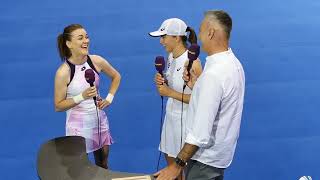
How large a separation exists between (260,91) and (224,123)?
345 cm

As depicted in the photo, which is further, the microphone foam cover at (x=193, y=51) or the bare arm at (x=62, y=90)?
the bare arm at (x=62, y=90)

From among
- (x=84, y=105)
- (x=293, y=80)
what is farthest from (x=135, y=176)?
(x=293, y=80)

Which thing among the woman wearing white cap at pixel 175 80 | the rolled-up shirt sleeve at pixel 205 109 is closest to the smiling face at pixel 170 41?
the woman wearing white cap at pixel 175 80

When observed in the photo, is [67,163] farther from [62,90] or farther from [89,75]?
[62,90]

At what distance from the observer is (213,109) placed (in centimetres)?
254

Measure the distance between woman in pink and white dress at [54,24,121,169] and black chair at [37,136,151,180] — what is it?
0.85 m

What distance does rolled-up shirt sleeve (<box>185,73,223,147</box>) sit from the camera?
99.2 inches

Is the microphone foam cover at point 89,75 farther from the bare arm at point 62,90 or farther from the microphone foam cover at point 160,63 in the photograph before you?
the microphone foam cover at point 160,63

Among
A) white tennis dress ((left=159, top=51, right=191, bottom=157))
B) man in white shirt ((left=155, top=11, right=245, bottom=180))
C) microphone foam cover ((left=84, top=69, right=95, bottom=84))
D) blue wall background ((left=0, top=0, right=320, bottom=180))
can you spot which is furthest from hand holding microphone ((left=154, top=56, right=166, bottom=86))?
blue wall background ((left=0, top=0, right=320, bottom=180))

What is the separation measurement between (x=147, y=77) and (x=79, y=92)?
2.71 meters

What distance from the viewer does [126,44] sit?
7.15 metres

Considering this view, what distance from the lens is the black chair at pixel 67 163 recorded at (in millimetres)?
2352

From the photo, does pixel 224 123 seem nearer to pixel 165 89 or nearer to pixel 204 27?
pixel 204 27

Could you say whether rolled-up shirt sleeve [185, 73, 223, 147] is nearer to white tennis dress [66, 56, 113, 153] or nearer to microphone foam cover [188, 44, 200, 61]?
microphone foam cover [188, 44, 200, 61]
